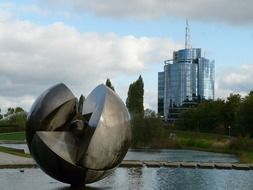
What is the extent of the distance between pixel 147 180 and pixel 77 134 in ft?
17.1

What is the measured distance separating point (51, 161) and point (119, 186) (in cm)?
350

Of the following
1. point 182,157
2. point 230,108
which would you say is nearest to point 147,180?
point 182,157

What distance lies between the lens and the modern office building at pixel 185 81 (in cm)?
16562

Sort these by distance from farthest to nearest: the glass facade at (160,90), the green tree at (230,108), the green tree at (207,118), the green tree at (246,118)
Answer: the glass facade at (160,90)
the green tree at (207,118)
the green tree at (230,108)
the green tree at (246,118)

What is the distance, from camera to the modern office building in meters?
166

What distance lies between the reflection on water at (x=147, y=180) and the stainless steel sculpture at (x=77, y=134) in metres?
1.42

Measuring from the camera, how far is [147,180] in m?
20.4

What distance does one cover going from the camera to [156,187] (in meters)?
18.2

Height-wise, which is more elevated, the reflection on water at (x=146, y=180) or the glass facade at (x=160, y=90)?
the glass facade at (x=160, y=90)

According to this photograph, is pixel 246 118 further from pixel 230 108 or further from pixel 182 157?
pixel 182 157

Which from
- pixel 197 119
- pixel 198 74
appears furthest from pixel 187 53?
pixel 197 119

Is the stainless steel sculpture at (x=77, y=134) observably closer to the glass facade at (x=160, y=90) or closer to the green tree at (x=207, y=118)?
the green tree at (x=207, y=118)

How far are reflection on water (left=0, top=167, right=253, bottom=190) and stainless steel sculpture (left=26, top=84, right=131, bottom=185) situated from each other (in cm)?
142

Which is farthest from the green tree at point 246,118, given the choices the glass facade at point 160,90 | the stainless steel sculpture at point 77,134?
the glass facade at point 160,90
